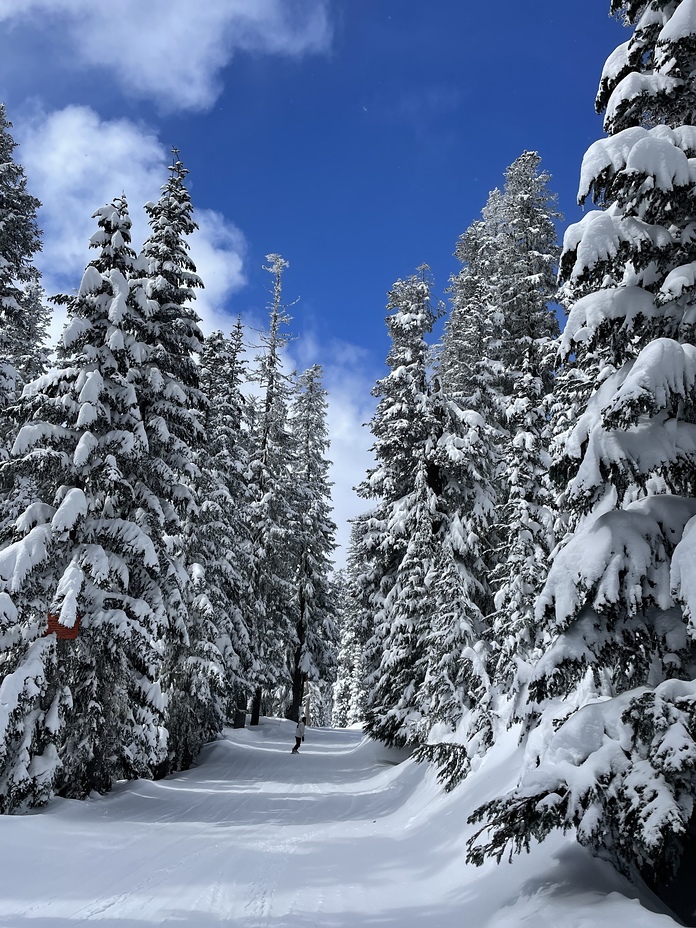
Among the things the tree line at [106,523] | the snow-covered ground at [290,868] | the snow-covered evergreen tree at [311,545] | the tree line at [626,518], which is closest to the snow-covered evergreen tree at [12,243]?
the tree line at [106,523]

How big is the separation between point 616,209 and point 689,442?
266 cm

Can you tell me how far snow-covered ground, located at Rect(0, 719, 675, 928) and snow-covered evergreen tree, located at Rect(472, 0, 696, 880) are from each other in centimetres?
67

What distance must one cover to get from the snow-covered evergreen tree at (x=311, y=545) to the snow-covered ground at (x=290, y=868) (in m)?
21.0

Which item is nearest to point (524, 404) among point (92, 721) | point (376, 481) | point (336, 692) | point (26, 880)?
point (376, 481)

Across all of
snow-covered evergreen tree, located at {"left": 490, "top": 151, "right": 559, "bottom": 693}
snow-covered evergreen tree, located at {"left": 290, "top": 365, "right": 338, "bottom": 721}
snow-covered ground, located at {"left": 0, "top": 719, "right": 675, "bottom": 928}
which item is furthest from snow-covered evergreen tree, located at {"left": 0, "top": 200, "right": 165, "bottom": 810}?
snow-covered evergreen tree, located at {"left": 290, "top": 365, "right": 338, "bottom": 721}

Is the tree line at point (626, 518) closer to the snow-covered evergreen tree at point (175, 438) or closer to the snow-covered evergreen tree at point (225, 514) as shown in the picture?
the snow-covered evergreen tree at point (175, 438)

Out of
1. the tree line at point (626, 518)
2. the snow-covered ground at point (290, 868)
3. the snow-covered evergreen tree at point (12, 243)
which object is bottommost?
the snow-covered ground at point (290, 868)

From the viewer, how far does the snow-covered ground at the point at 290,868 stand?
6133mm

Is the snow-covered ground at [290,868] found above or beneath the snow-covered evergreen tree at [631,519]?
beneath

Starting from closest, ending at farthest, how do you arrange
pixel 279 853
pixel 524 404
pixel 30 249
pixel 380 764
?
1. pixel 279 853
2. pixel 524 404
3. pixel 30 249
4. pixel 380 764

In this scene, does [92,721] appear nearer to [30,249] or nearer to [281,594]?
[30,249]

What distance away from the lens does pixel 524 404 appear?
16.4m

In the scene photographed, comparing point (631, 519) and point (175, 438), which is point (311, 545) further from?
point (631, 519)

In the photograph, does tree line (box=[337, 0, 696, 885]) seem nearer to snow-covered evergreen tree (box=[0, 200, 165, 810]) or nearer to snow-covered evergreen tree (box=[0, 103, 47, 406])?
snow-covered evergreen tree (box=[0, 200, 165, 810])
